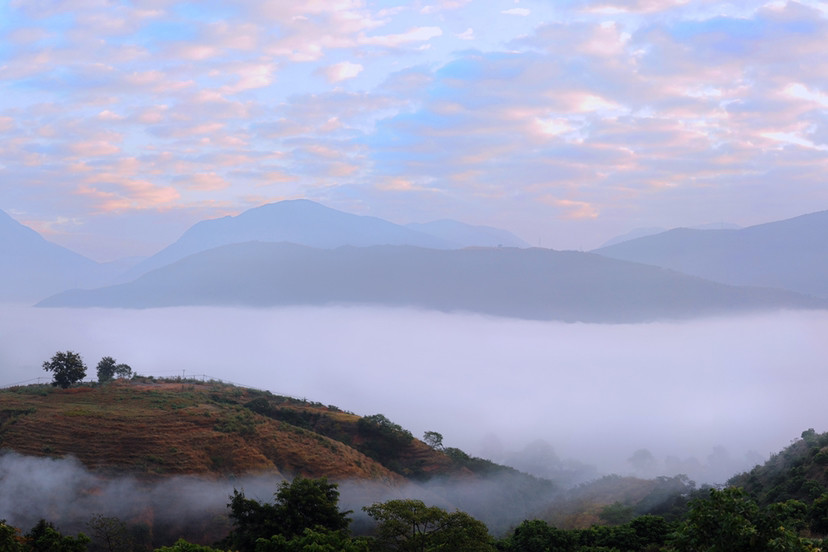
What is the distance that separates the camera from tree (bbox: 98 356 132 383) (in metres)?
87.9

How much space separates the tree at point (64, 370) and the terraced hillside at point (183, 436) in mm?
2574

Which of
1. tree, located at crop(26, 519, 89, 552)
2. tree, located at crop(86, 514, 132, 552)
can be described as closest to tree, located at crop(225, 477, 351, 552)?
tree, located at crop(26, 519, 89, 552)

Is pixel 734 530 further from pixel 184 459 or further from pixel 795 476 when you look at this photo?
pixel 184 459

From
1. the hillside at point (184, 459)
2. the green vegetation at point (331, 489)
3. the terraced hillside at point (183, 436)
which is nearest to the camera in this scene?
the green vegetation at point (331, 489)

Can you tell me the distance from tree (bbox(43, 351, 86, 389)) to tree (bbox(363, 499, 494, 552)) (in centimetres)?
4974

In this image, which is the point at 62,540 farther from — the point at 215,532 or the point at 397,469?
the point at 397,469

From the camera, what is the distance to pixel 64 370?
68750 mm

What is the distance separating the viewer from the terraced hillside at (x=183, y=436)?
5075cm

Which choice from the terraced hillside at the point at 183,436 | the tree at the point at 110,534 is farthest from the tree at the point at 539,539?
the tree at the point at 110,534

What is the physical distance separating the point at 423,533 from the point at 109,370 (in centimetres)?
7077

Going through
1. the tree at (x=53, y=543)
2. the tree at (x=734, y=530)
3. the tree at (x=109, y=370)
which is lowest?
the tree at (x=53, y=543)

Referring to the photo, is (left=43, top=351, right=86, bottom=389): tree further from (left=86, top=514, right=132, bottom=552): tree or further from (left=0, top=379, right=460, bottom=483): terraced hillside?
(left=86, top=514, right=132, bottom=552): tree

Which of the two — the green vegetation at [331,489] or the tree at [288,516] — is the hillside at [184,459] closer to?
the green vegetation at [331,489]

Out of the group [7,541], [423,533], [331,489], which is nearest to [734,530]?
[423,533]
